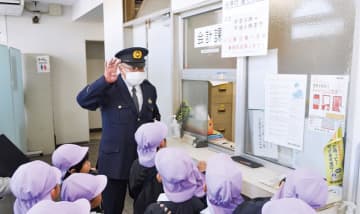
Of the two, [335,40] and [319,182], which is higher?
[335,40]

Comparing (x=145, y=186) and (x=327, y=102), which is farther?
(x=145, y=186)

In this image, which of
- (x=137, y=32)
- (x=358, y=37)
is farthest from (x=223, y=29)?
(x=137, y=32)

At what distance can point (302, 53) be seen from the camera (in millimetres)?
1644

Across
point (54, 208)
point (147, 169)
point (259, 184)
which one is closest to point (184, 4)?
point (147, 169)

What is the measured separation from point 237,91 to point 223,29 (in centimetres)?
45

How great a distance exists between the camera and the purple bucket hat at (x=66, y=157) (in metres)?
1.68

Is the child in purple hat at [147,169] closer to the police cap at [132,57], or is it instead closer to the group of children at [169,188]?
the group of children at [169,188]

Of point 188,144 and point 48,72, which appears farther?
point 48,72

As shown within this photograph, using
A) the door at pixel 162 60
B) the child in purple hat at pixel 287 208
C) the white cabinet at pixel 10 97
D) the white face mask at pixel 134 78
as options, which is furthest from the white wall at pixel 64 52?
Result: the child in purple hat at pixel 287 208

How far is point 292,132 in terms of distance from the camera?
1708mm

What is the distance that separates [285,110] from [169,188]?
85 cm

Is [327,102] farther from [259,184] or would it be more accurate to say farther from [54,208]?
[54,208]

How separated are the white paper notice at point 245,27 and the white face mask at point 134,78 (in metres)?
0.60

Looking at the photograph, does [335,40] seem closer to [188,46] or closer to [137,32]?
[188,46]
